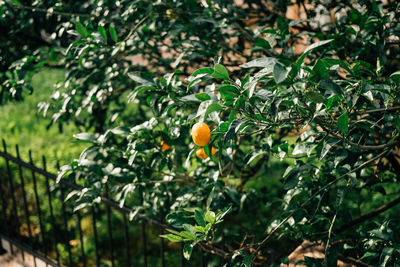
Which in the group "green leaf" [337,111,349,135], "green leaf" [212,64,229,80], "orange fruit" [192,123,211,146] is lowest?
"orange fruit" [192,123,211,146]

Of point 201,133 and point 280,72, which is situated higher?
point 280,72

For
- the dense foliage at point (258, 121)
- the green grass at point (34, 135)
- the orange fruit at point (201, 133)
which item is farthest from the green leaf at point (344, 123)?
the green grass at point (34, 135)

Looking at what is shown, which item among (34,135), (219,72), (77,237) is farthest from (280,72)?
(34,135)

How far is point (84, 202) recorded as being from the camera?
6.03 feet

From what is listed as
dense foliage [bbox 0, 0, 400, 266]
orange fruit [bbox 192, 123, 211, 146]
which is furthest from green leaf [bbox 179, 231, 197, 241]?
orange fruit [bbox 192, 123, 211, 146]

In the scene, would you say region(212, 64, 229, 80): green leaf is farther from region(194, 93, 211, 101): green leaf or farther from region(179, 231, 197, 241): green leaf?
region(179, 231, 197, 241): green leaf

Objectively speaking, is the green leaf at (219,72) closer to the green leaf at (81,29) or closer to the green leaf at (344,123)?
the green leaf at (344,123)

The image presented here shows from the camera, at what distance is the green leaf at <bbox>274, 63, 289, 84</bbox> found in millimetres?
894

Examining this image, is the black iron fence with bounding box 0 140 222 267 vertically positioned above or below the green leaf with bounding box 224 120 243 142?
below

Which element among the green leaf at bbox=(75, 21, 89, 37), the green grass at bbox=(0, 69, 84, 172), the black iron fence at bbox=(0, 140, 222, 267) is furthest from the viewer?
the green grass at bbox=(0, 69, 84, 172)

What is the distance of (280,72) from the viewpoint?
905mm

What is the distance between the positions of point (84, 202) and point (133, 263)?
171cm

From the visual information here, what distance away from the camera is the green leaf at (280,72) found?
894 millimetres

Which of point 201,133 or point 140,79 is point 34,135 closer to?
point 140,79
